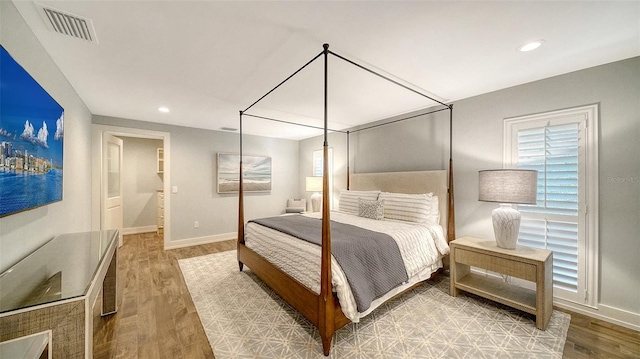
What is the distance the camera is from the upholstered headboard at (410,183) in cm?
327

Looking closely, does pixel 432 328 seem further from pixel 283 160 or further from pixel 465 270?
pixel 283 160

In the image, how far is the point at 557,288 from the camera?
249 cm

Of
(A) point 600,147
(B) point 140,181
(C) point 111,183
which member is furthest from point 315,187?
(B) point 140,181

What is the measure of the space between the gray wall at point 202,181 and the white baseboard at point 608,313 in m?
5.15

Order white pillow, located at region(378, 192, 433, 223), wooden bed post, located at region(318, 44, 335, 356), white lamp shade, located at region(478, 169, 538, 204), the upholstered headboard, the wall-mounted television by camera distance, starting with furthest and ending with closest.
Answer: the upholstered headboard, white pillow, located at region(378, 192, 433, 223), white lamp shade, located at region(478, 169, 538, 204), wooden bed post, located at region(318, 44, 335, 356), the wall-mounted television

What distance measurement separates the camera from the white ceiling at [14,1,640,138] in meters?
1.55

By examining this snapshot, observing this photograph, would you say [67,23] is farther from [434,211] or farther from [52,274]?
[434,211]

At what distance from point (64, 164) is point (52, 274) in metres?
1.68

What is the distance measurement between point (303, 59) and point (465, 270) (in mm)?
2913

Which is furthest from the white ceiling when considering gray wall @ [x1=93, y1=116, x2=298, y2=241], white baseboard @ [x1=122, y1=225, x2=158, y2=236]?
white baseboard @ [x1=122, y1=225, x2=158, y2=236]

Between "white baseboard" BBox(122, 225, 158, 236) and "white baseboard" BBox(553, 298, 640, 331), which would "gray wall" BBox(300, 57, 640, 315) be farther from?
"white baseboard" BBox(122, 225, 158, 236)

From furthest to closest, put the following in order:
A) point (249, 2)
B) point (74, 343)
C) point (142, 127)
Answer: point (142, 127) → point (249, 2) → point (74, 343)

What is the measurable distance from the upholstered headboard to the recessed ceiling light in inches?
62.3

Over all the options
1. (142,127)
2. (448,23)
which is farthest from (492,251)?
(142,127)
